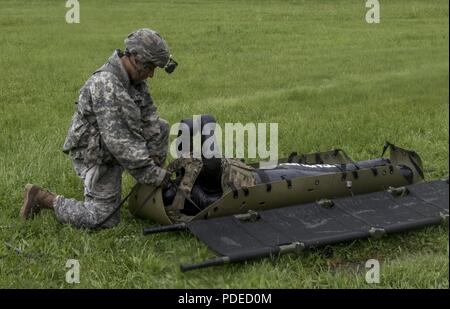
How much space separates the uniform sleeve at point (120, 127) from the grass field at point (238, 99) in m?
0.59

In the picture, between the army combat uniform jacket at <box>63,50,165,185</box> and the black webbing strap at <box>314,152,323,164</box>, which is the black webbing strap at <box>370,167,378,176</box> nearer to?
the black webbing strap at <box>314,152,323,164</box>

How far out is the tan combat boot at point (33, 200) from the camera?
650cm

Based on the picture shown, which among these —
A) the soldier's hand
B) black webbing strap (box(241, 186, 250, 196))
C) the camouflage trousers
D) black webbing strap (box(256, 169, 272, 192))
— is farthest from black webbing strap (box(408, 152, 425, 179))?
the camouflage trousers

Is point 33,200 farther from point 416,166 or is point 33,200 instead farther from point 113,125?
point 416,166

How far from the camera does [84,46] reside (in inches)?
716

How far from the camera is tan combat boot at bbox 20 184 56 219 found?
650cm

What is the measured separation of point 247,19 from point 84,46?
6.01 metres

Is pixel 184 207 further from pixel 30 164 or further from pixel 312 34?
pixel 312 34

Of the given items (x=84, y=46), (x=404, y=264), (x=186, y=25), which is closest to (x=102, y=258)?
(x=404, y=264)

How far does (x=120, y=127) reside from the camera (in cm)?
611

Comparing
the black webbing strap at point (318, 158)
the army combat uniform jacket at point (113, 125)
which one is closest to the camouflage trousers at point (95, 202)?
the army combat uniform jacket at point (113, 125)

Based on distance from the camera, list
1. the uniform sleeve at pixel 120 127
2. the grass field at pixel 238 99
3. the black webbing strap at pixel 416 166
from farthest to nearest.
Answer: the black webbing strap at pixel 416 166, the uniform sleeve at pixel 120 127, the grass field at pixel 238 99

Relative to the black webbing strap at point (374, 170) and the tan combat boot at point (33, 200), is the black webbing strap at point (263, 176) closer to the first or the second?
the black webbing strap at point (374, 170)

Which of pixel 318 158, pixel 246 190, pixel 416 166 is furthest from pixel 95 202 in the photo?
pixel 416 166
